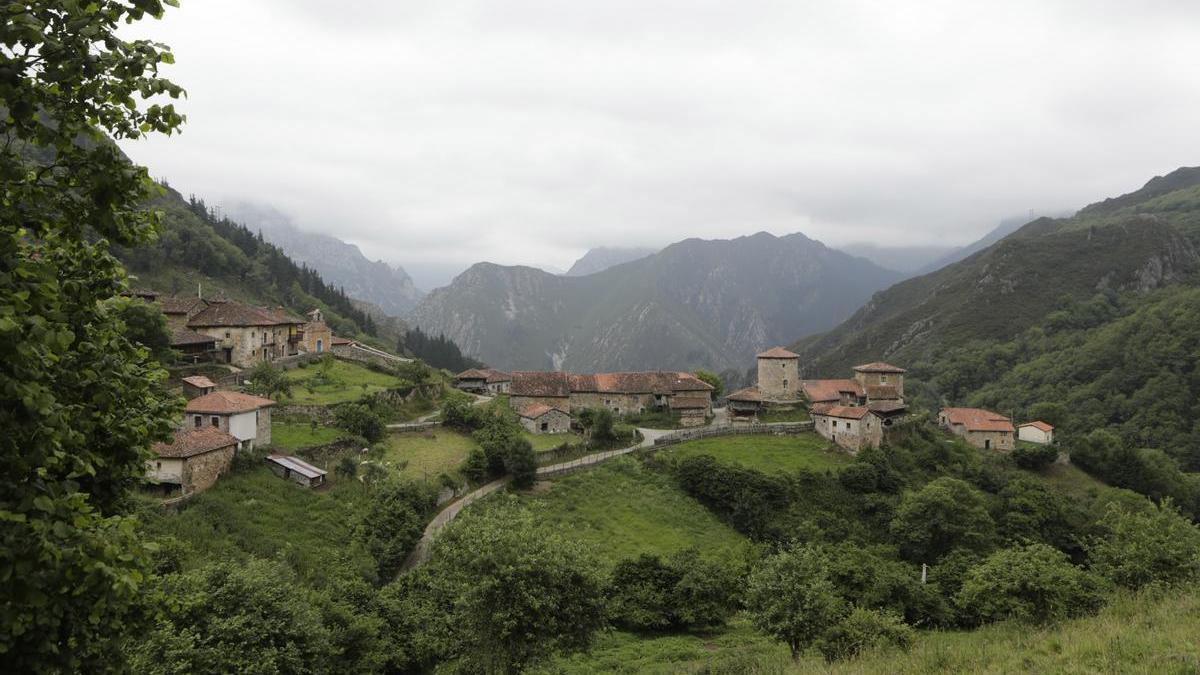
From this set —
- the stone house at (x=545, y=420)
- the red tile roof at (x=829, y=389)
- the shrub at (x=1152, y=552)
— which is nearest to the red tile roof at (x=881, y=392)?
the red tile roof at (x=829, y=389)

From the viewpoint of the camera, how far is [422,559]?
32.6m

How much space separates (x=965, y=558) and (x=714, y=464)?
17900 mm

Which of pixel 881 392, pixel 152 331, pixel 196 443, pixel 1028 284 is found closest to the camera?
pixel 196 443

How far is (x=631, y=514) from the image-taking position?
145 feet

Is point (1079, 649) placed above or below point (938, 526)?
above

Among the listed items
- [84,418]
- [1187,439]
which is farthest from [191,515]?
[1187,439]

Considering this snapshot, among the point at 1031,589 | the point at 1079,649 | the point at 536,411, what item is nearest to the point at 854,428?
the point at 536,411

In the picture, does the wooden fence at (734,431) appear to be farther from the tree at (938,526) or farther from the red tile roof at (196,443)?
the red tile roof at (196,443)

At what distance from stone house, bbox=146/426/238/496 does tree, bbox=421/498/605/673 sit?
→ 17763 millimetres

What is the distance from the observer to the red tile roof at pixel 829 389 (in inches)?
2640

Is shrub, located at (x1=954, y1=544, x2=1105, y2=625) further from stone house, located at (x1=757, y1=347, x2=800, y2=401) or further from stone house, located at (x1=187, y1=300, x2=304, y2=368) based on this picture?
stone house, located at (x1=187, y1=300, x2=304, y2=368)

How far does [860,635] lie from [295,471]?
29.8 m

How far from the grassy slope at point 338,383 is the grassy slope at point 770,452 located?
2758 cm

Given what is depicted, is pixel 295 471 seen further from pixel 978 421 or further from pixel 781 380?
pixel 978 421
